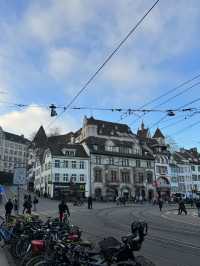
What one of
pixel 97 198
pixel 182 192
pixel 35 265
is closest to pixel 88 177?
pixel 97 198

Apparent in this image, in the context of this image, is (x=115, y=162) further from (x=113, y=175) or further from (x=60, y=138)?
(x=60, y=138)

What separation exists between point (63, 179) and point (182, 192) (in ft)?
117

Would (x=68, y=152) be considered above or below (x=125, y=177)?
above

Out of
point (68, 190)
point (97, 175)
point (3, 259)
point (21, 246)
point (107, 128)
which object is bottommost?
point (3, 259)

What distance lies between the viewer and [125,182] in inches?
2837

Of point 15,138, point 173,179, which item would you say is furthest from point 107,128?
point 15,138

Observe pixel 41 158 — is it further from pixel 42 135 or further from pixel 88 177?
pixel 42 135

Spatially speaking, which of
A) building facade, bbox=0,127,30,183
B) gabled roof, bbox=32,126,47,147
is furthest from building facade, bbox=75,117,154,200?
building facade, bbox=0,127,30,183

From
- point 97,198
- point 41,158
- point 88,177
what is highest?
point 41,158

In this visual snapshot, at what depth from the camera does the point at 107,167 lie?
7069 centimetres

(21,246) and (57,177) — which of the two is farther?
(57,177)

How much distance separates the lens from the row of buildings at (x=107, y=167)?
216 feet

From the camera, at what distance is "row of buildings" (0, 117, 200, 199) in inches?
2596

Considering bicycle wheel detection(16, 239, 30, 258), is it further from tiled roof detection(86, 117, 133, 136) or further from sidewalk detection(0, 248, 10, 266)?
Answer: tiled roof detection(86, 117, 133, 136)
